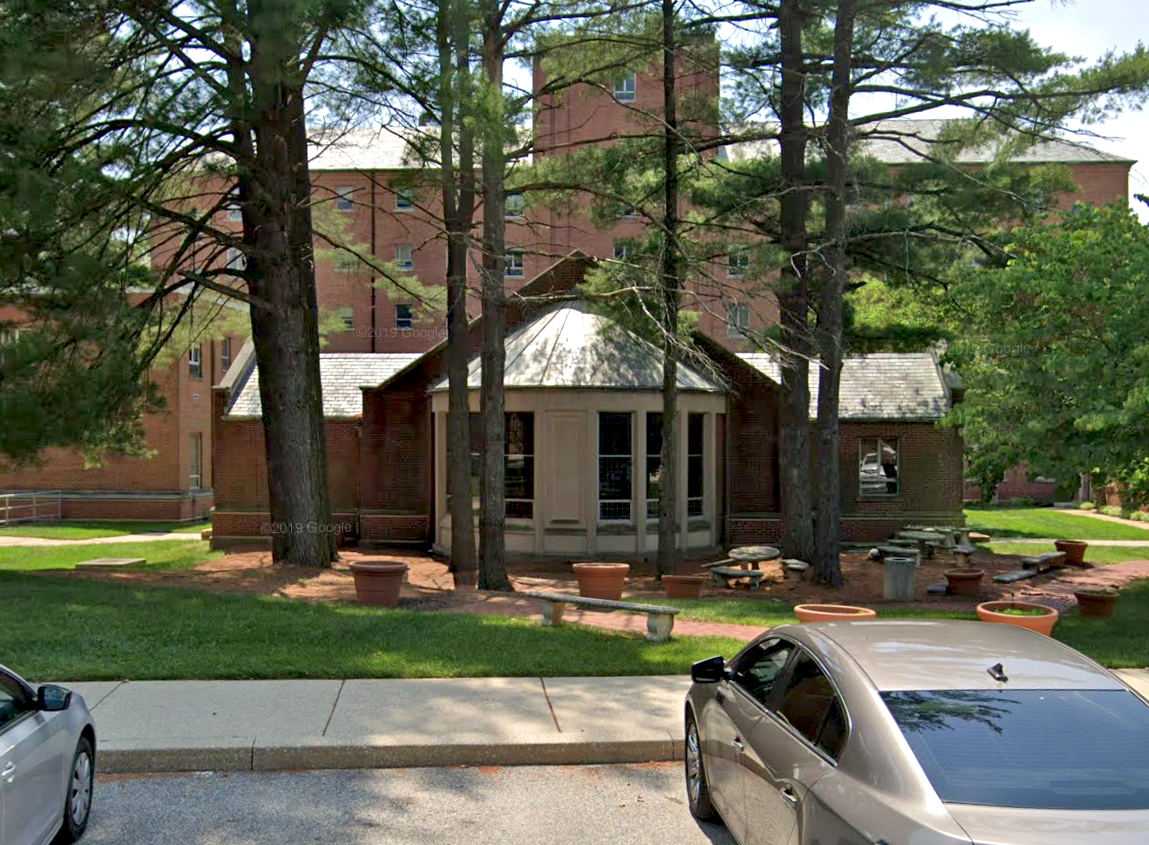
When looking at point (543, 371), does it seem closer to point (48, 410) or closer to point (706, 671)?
point (48, 410)

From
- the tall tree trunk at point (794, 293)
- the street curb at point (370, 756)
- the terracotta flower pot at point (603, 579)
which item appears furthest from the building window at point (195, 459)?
the street curb at point (370, 756)

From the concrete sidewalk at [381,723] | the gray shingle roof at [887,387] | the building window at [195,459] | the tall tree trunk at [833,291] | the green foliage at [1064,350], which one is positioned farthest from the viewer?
the building window at [195,459]

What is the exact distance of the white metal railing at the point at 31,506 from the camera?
108 feet

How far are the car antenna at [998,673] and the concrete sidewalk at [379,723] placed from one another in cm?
342

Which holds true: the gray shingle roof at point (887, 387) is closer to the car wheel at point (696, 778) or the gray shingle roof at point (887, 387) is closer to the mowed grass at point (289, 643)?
the mowed grass at point (289, 643)

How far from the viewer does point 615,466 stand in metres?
20.4

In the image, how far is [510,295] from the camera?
15.7 meters

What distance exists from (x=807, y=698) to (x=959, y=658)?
2.19ft

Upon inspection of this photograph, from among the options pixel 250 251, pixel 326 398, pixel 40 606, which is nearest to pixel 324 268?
pixel 326 398

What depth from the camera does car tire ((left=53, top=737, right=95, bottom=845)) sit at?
522 centimetres

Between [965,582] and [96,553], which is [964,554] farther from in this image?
[96,553]

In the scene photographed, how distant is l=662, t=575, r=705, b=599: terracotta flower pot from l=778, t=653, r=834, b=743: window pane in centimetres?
1105

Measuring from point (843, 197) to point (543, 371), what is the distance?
673 cm

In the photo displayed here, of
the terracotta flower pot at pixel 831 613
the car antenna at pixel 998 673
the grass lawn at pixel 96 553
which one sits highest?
the car antenna at pixel 998 673
